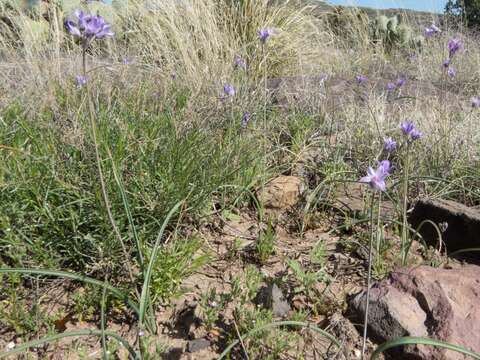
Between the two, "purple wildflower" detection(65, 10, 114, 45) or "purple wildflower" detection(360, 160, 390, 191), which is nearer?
"purple wildflower" detection(360, 160, 390, 191)

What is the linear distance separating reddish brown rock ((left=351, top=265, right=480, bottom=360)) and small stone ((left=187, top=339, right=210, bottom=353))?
55 centimetres

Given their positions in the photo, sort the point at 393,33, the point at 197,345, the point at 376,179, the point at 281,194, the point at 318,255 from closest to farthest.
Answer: the point at 376,179
the point at 197,345
the point at 318,255
the point at 281,194
the point at 393,33

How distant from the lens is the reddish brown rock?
1.57 metres

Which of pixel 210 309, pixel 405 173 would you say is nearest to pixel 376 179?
pixel 405 173

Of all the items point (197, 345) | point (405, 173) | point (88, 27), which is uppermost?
point (88, 27)

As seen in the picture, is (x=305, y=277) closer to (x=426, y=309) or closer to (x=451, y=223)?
(x=426, y=309)

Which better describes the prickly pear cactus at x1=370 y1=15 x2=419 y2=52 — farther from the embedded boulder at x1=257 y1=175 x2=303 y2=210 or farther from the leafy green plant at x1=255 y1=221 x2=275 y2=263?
the leafy green plant at x1=255 y1=221 x2=275 y2=263

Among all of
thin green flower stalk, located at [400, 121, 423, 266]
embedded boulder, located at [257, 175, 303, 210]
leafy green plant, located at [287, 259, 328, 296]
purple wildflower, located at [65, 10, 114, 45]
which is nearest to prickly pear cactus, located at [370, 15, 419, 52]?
embedded boulder, located at [257, 175, 303, 210]

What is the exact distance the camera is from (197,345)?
5.41 feet

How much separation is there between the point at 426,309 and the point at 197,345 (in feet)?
2.60

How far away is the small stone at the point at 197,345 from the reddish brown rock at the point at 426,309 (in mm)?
551

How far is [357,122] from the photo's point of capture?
137 inches

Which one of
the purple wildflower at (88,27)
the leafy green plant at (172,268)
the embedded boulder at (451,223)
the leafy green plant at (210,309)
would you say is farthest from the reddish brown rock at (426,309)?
the purple wildflower at (88,27)

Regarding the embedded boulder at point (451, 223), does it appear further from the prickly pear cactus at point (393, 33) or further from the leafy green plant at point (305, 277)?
the prickly pear cactus at point (393, 33)
